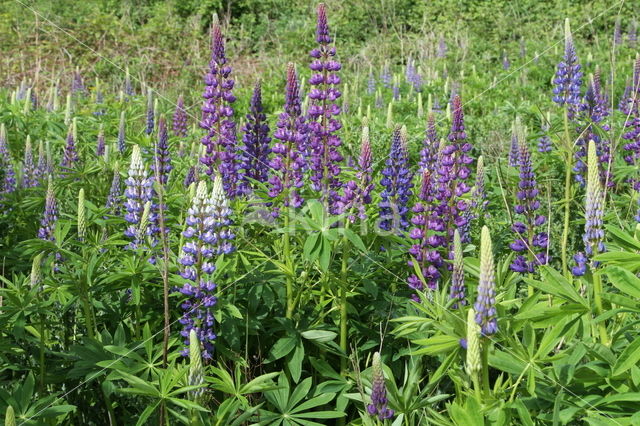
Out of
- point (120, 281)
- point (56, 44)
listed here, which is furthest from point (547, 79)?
point (56, 44)

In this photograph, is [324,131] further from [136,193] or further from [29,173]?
[29,173]

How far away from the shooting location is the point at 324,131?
2.88 meters

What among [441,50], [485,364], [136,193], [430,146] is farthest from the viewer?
[441,50]

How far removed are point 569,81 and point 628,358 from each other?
235 centimetres

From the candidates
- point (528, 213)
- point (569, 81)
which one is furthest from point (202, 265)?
point (569, 81)

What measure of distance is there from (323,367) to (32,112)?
13.0 feet

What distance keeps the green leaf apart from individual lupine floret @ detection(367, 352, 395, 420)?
59 centimetres

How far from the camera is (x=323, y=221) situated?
93.7 inches

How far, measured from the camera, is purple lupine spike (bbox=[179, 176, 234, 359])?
2324 millimetres

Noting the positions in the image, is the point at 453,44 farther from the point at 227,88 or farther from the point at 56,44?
the point at 227,88

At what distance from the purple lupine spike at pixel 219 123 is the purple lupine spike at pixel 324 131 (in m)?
0.47

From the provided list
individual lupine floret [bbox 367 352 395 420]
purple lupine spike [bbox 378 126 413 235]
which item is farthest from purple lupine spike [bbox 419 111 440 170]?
individual lupine floret [bbox 367 352 395 420]

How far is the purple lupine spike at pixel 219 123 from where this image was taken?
10.9 feet

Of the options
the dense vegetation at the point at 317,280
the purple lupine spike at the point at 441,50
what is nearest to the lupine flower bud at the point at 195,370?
the dense vegetation at the point at 317,280
